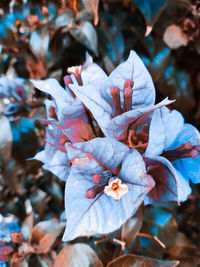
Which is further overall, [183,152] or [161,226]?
[161,226]

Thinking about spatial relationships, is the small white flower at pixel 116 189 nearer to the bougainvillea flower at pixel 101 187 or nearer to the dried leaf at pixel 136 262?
the bougainvillea flower at pixel 101 187

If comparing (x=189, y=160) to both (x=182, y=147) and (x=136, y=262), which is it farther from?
(x=136, y=262)

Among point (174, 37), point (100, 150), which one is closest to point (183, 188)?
point (100, 150)

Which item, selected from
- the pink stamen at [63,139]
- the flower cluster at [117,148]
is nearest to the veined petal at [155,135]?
the flower cluster at [117,148]

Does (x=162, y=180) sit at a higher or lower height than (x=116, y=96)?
lower

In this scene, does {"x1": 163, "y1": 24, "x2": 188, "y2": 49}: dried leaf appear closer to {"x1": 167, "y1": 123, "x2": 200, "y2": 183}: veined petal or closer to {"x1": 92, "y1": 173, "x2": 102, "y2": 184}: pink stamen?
{"x1": 167, "y1": 123, "x2": 200, "y2": 183}: veined petal

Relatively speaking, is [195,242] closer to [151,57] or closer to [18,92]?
[151,57]
